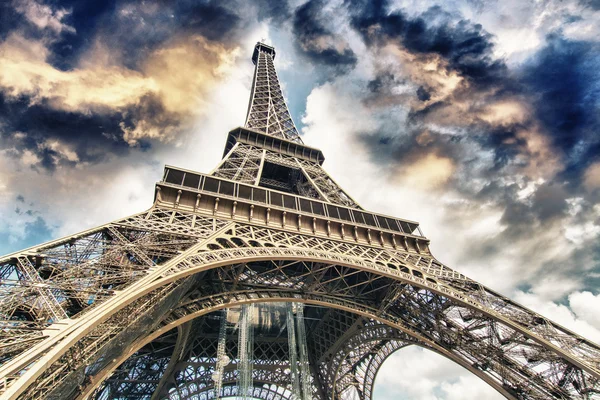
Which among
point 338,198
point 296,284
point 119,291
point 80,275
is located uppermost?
point 338,198

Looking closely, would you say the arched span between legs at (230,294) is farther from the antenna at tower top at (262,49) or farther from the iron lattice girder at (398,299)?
the antenna at tower top at (262,49)

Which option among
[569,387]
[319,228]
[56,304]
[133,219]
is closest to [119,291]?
[56,304]

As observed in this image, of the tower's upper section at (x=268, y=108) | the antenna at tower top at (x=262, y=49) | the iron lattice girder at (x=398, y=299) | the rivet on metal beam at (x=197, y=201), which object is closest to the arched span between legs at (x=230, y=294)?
the iron lattice girder at (x=398, y=299)

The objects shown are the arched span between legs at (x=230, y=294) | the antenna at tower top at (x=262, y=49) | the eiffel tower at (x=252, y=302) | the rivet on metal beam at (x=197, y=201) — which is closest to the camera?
the arched span between legs at (x=230, y=294)

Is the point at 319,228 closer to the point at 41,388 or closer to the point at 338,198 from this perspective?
the point at 338,198

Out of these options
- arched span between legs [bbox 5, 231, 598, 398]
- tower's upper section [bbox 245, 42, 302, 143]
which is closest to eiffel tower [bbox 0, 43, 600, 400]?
arched span between legs [bbox 5, 231, 598, 398]
